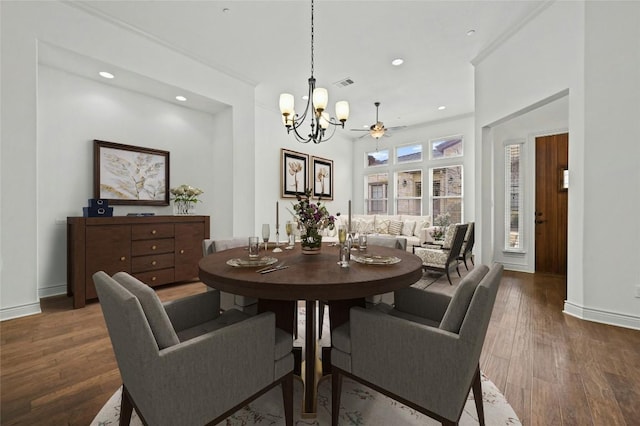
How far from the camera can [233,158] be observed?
4.39m

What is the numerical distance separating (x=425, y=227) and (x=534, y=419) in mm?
4970

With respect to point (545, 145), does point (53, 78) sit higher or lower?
higher

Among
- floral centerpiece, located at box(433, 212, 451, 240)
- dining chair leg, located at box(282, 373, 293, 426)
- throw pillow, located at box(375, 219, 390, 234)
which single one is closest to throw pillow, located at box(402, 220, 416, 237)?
throw pillow, located at box(375, 219, 390, 234)

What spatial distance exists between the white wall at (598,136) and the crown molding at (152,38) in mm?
3909

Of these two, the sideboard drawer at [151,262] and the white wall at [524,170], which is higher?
the white wall at [524,170]

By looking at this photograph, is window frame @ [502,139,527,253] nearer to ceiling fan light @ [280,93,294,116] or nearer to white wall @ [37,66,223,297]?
ceiling fan light @ [280,93,294,116]

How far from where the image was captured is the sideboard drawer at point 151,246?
344 cm

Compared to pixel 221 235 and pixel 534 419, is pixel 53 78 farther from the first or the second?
pixel 534 419

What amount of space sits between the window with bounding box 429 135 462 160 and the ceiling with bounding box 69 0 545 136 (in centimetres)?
175

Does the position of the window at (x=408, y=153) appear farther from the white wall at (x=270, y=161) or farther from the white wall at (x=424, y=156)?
the white wall at (x=270, y=161)

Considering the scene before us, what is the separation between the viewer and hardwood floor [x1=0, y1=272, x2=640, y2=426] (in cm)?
Result: 151

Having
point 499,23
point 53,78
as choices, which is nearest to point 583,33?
point 499,23

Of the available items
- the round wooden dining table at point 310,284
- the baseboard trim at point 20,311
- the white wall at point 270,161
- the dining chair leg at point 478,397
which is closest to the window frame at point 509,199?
the white wall at point 270,161

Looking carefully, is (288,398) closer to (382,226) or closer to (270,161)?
(270,161)
